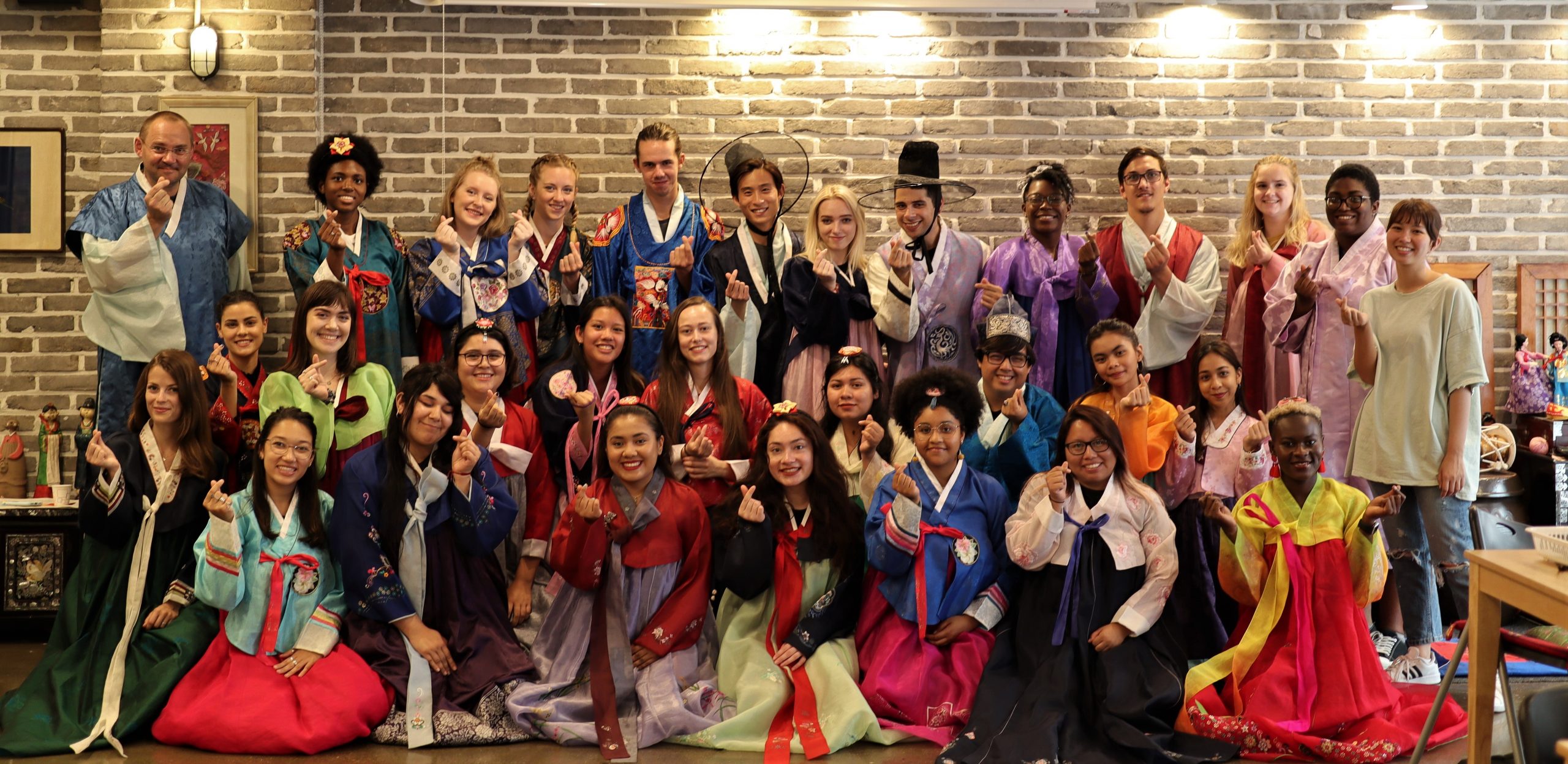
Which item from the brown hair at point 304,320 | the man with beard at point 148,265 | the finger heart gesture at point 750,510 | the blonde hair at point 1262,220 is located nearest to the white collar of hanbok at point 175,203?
the man with beard at point 148,265

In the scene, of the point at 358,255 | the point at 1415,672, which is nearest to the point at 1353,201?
the point at 1415,672

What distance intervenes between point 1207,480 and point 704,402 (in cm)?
173

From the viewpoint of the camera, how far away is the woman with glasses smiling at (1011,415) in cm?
436

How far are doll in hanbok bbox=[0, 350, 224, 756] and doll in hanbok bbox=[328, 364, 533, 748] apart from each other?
0.54 metres

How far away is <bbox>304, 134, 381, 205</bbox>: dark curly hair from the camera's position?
4859 mm

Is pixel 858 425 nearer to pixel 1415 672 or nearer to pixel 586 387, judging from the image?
pixel 586 387

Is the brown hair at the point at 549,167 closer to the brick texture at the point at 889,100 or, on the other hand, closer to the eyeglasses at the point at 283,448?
the brick texture at the point at 889,100

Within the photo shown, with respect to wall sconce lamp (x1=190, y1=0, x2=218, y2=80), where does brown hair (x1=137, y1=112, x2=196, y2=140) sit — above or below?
below

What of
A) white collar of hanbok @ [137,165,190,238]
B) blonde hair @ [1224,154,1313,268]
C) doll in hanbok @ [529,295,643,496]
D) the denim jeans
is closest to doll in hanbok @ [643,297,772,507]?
doll in hanbok @ [529,295,643,496]

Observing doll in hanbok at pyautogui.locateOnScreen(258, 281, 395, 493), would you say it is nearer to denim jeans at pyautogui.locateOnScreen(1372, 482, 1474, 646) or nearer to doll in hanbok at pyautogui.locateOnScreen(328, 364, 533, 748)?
doll in hanbok at pyautogui.locateOnScreen(328, 364, 533, 748)

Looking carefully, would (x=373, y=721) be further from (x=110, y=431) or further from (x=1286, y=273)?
(x=1286, y=273)

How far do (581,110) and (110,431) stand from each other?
2.26m

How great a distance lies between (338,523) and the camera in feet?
13.1

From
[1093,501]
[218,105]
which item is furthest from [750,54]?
[1093,501]
